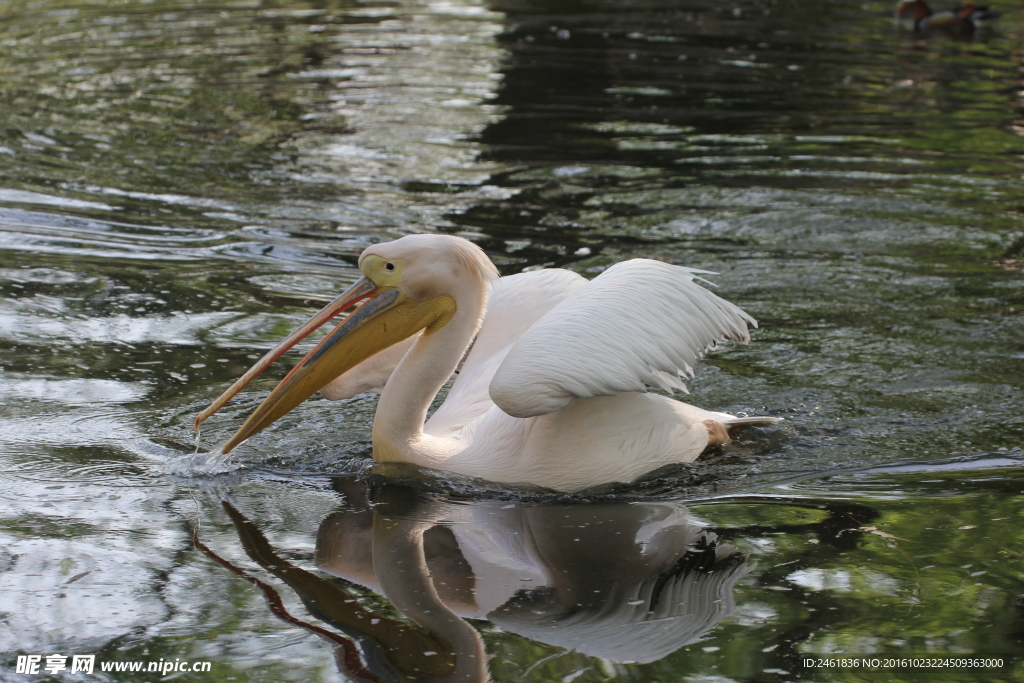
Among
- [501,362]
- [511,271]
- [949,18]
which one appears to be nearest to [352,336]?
Result: [501,362]

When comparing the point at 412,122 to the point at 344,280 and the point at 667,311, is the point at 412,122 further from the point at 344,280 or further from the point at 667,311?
the point at 667,311

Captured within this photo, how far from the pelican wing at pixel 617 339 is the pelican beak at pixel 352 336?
1.49 ft

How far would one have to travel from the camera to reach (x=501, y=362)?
3.61 metres

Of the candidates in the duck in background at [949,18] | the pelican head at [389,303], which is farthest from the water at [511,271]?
the duck in background at [949,18]

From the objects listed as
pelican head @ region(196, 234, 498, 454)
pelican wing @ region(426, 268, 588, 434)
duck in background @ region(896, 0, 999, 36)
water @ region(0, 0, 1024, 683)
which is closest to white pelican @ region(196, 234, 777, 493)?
pelican head @ region(196, 234, 498, 454)

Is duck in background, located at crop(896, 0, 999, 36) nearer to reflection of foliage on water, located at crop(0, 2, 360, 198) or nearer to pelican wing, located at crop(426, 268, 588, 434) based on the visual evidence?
reflection of foliage on water, located at crop(0, 2, 360, 198)

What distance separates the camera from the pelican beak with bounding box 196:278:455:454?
140 inches

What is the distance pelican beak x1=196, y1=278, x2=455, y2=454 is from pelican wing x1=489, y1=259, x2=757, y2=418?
0.45 metres

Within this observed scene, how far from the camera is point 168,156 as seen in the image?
7730 mm

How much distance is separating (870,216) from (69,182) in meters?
4.85

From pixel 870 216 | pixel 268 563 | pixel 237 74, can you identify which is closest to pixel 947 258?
pixel 870 216

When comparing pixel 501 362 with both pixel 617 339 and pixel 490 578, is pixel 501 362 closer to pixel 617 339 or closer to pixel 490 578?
pixel 617 339

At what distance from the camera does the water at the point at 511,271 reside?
2.63 m

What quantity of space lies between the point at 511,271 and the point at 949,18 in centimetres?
1025
